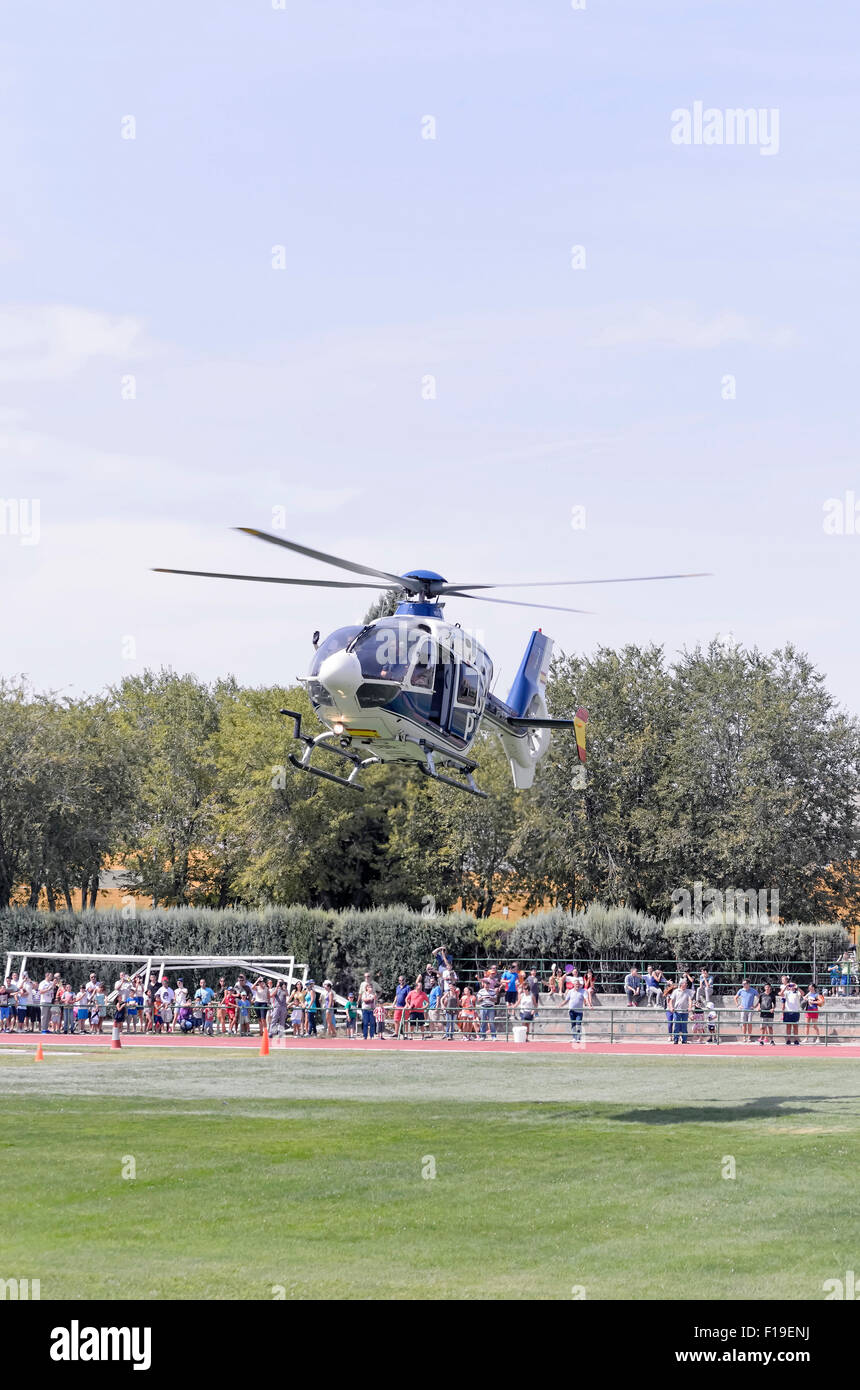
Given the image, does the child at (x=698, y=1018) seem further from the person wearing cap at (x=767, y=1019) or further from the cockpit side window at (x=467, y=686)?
the cockpit side window at (x=467, y=686)

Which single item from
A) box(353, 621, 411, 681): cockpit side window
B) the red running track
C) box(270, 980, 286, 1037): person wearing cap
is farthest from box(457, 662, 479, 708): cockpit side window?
box(270, 980, 286, 1037): person wearing cap

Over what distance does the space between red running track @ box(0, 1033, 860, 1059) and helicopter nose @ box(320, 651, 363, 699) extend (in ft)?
54.4

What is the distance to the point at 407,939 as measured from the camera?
6050cm

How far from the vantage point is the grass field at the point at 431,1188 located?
44.1ft

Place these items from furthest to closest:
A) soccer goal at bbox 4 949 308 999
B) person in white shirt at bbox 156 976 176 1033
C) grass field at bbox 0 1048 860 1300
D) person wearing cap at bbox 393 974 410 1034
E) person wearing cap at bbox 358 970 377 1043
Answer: soccer goal at bbox 4 949 308 999 → person in white shirt at bbox 156 976 176 1033 → person wearing cap at bbox 393 974 410 1034 → person wearing cap at bbox 358 970 377 1043 → grass field at bbox 0 1048 860 1300

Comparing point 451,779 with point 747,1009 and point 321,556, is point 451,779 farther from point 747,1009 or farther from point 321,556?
point 747,1009

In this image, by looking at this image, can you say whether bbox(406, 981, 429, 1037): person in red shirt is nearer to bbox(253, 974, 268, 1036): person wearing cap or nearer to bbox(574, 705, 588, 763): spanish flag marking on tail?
bbox(253, 974, 268, 1036): person wearing cap

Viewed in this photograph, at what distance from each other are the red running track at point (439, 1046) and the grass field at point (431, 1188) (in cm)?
974

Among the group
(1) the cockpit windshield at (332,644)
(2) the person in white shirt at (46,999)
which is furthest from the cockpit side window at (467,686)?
(2) the person in white shirt at (46,999)

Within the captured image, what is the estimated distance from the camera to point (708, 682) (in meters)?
78.9

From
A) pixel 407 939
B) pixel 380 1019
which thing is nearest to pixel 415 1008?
pixel 380 1019

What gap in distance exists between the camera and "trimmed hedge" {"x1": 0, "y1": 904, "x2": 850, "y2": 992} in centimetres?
6053
